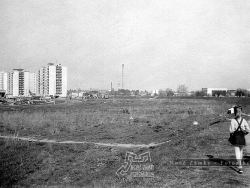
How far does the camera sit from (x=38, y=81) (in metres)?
135

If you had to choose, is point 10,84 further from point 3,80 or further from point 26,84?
point 26,84

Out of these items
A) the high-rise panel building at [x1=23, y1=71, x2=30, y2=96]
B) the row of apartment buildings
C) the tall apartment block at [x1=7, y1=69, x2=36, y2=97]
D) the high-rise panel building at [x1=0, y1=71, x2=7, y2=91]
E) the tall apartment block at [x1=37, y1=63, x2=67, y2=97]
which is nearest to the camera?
the tall apartment block at [x1=37, y1=63, x2=67, y2=97]

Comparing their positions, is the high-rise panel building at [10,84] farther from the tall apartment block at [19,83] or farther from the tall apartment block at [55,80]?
the tall apartment block at [55,80]

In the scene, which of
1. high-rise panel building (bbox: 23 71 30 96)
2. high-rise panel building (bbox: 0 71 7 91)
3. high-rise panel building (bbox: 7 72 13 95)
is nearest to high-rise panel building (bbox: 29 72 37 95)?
high-rise panel building (bbox: 23 71 30 96)

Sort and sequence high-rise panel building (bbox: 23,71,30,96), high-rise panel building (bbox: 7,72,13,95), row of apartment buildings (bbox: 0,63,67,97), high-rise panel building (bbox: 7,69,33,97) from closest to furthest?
row of apartment buildings (bbox: 0,63,67,97)
high-rise panel building (bbox: 7,69,33,97)
high-rise panel building (bbox: 23,71,30,96)
high-rise panel building (bbox: 7,72,13,95)

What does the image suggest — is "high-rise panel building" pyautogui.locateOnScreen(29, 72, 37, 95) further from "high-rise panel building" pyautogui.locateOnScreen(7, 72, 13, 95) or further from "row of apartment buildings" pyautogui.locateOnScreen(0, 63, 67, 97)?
"high-rise panel building" pyautogui.locateOnScreen(7, 72, 13, 95)

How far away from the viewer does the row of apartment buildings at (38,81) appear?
12231 cm

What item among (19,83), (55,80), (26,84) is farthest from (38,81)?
(55,80)

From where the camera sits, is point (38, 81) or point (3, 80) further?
point (3, 80)

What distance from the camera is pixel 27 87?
A: 14025cm

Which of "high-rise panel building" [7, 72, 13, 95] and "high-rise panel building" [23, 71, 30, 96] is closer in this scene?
"high-rise panel building" [23, 71, 30, 96]

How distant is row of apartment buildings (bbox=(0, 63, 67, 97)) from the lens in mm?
122312

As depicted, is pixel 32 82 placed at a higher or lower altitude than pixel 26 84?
higher

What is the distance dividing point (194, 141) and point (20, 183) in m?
7.98
